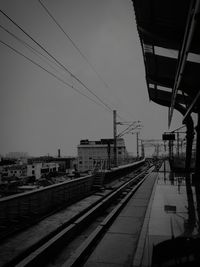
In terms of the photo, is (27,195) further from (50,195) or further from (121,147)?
(121,147)

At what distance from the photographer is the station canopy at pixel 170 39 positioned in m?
5.10

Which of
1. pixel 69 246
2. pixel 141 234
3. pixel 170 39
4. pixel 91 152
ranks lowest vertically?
pixel 69 246

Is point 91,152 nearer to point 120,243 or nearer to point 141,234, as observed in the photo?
point 120,243

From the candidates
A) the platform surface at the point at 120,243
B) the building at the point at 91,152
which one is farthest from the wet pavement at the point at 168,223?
the building at the point at 91,152

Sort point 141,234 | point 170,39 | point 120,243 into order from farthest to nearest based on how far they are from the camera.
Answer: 1. point 170,39
2. point 120,243
3. point 141,234

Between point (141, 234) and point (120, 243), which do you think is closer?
point (141, 234)

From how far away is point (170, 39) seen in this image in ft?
25.0

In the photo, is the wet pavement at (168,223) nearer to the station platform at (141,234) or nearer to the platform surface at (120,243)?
the station platform at (141,234)

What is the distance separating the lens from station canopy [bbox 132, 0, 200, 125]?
16.7ft

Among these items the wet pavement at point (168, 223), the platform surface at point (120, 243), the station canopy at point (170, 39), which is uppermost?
the station canopy at point (170, 39)

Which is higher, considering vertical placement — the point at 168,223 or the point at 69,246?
the point at 168,223

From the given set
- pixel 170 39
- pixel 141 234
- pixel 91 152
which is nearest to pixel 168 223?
pixel 141 234

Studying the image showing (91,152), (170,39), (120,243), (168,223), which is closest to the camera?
(120,243)

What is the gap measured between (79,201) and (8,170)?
86647mm
